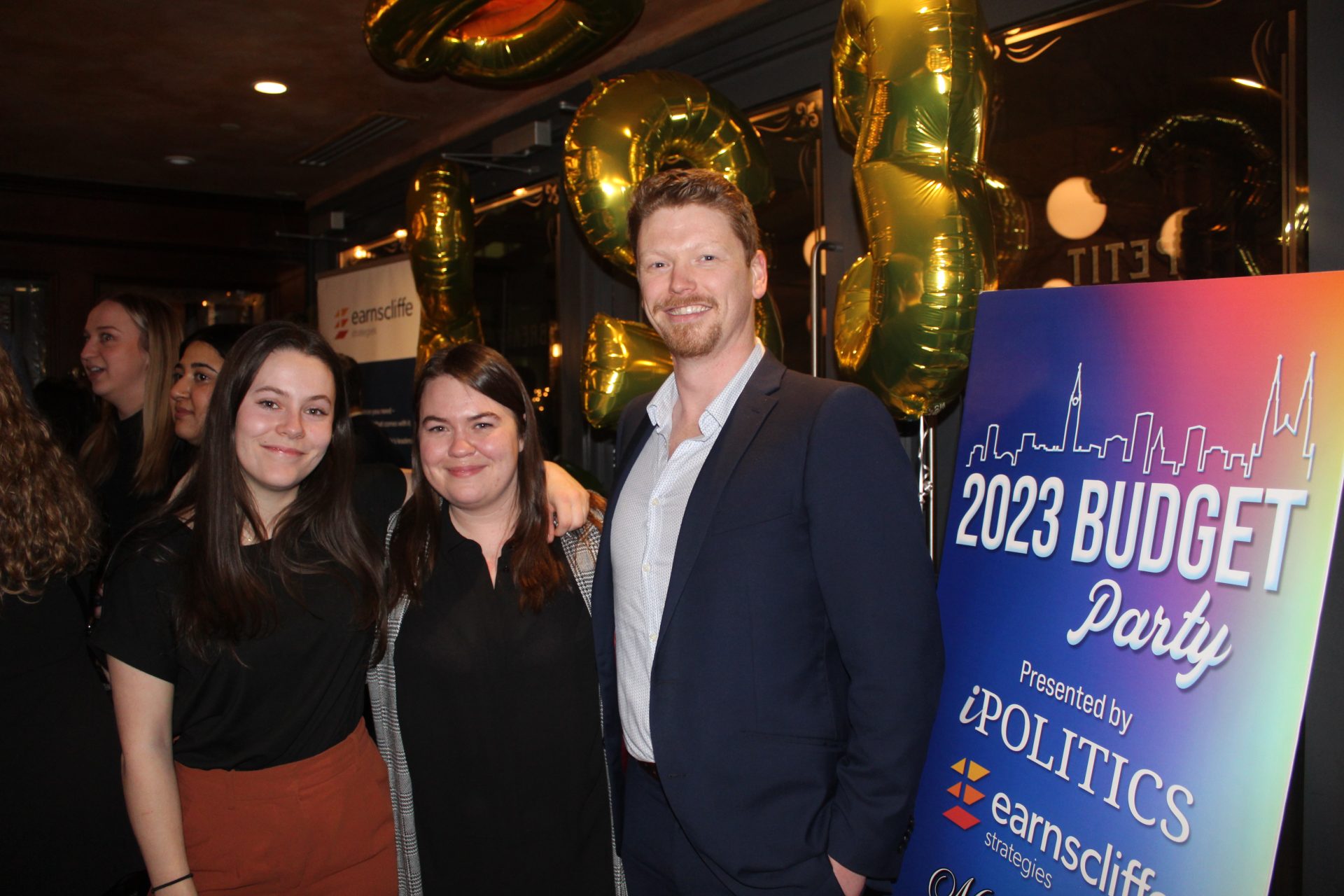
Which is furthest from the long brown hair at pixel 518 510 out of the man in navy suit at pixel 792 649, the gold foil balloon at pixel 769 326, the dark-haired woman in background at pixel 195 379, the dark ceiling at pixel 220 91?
the dark ceiling at pixel 220 91

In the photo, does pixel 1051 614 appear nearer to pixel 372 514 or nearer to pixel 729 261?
pixel 729 261

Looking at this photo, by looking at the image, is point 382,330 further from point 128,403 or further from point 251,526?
point 251,526

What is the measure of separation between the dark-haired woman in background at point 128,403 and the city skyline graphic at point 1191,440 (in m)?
2.36

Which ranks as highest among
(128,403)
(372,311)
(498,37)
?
(498,37)

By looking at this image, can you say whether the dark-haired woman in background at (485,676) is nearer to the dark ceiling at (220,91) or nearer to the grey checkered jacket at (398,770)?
the grey checkered jacket at (398,770)

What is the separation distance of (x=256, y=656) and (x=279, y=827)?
28cm

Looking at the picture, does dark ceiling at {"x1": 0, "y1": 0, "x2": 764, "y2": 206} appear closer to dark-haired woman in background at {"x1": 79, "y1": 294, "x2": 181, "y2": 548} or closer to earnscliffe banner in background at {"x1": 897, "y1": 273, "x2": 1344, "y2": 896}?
dark-haired woman in background at {"x1": 79, "y1": 294, "x2": 181, "y2": 548}

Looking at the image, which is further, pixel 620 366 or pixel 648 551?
pixel 620 366

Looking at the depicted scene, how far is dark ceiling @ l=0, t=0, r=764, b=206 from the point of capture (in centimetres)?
361

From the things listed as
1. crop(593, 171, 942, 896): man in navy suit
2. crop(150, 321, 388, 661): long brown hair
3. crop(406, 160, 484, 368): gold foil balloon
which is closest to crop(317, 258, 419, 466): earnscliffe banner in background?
crop(406, 160, 484, 368): gold foil balloon

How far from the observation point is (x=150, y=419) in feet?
8.97

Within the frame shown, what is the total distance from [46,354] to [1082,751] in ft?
23.1

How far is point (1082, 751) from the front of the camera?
1.53 metres

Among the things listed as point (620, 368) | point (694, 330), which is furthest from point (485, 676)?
point (620, 368)
